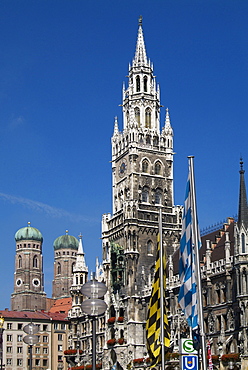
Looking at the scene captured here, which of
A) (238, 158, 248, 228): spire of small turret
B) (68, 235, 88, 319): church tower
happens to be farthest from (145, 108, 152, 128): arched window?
(238, 158, 248, 228): spire of small turret

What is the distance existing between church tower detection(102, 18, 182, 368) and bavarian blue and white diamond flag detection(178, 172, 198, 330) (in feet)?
213

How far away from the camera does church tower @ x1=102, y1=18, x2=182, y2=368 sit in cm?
9594

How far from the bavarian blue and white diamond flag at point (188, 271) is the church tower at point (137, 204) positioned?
64.9m

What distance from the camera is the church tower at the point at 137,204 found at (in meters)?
95.9

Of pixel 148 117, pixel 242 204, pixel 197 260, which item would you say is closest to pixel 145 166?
pixel 148 117

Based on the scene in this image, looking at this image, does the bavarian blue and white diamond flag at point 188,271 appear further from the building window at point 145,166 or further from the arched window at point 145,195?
the building window at point 145,166

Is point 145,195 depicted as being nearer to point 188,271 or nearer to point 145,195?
point 145,195

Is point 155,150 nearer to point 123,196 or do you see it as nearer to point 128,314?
point 123,196

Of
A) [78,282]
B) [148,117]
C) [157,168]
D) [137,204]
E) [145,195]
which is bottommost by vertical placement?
[78,282]

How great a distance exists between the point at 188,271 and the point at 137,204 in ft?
225

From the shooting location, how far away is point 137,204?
98688mm

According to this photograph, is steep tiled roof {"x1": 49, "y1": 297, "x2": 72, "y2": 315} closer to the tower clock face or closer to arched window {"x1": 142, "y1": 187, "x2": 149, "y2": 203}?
the tower clock face

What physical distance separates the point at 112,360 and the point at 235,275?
30893 mm

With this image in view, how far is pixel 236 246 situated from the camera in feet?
243
